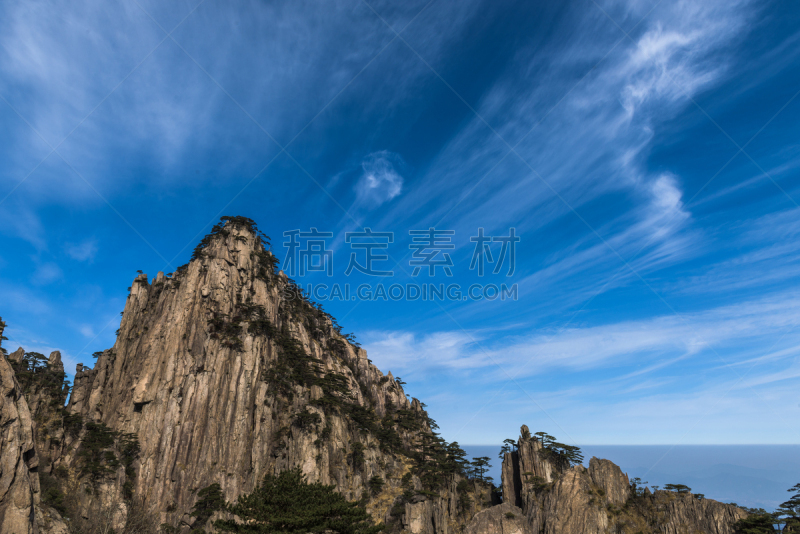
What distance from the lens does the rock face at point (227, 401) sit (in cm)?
6881

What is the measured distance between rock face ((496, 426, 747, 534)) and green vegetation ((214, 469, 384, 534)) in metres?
55.2

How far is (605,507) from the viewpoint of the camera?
2953 inches

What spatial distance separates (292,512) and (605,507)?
68.3 metres

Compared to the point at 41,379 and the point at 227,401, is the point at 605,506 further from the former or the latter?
the point at 41,379

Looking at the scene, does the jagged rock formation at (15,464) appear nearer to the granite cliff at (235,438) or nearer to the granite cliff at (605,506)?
the granite cliff at (235,438)

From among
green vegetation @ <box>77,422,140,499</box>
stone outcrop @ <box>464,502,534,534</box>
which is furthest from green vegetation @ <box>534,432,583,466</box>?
green vegetation @ <box>77,422,140,499</box>

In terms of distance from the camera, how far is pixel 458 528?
81.0m

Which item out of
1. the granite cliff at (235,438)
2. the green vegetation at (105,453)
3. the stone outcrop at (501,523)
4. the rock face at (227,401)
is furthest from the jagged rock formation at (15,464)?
the stone outcrop at (501,523)

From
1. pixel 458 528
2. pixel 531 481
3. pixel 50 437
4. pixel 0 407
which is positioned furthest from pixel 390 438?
pixel 0 407

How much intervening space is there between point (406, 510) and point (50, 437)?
6424 centimetres

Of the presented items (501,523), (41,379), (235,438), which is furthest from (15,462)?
(41,379)

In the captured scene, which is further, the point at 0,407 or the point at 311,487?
the point at 311,487

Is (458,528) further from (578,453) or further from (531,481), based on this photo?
(578,453)

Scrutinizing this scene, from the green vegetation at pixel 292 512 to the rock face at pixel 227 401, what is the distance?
36460 mm
